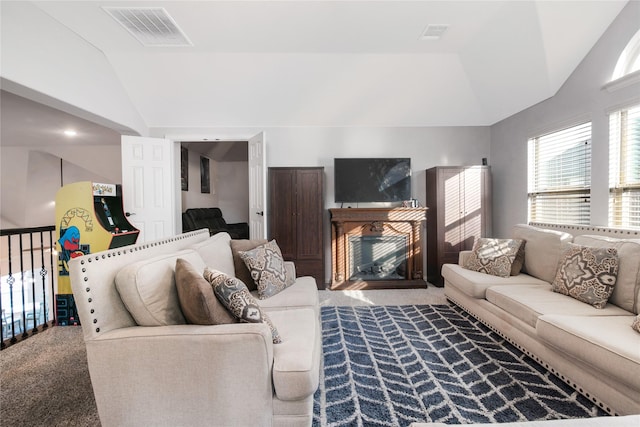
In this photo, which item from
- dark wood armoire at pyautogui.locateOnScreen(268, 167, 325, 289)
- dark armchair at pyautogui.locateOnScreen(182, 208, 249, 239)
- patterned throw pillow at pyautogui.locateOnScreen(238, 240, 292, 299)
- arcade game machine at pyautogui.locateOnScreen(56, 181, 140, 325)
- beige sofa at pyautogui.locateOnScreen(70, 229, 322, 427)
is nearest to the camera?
beige sofa at pyautogui.locateOnScreen(70, 229, 322, 427)

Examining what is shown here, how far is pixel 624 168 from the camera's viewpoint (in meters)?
2.63

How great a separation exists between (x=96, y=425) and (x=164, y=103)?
385cm

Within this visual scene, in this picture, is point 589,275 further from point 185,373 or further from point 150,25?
point 150,25

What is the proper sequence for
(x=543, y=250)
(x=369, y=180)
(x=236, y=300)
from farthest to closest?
(x=369, y=180)
(x=543, y=250)
(x=236, y=300)

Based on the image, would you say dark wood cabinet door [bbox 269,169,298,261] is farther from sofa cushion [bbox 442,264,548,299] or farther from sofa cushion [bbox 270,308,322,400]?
sofa cushion [bbox 270,308,322,400]

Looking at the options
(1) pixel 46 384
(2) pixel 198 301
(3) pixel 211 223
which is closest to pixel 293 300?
(2) pixel 198 301

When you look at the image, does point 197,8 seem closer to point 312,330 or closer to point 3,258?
point 312,330

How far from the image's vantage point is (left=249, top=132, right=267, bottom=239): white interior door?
3996 mm

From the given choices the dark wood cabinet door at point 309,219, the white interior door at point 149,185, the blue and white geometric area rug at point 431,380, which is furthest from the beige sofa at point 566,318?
the white interior door at point 149,185

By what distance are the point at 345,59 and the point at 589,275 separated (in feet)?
10.7

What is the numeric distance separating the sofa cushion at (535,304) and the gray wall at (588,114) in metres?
1.17

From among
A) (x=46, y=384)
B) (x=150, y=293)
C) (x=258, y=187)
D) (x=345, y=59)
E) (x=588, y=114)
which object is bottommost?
(x=46, y=384)

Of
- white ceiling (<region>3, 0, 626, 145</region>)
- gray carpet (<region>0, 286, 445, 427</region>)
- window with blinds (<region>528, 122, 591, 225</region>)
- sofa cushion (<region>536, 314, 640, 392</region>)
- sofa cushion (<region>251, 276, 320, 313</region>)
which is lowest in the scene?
gray carpet (<region>0, 286, 445, 427</region>)

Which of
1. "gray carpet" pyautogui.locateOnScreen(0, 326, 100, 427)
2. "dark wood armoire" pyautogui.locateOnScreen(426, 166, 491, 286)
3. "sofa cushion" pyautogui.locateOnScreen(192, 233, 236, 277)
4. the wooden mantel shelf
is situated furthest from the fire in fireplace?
"gray carpet" pyautogui.locateOnScreen(0, 326, 100, 427)
